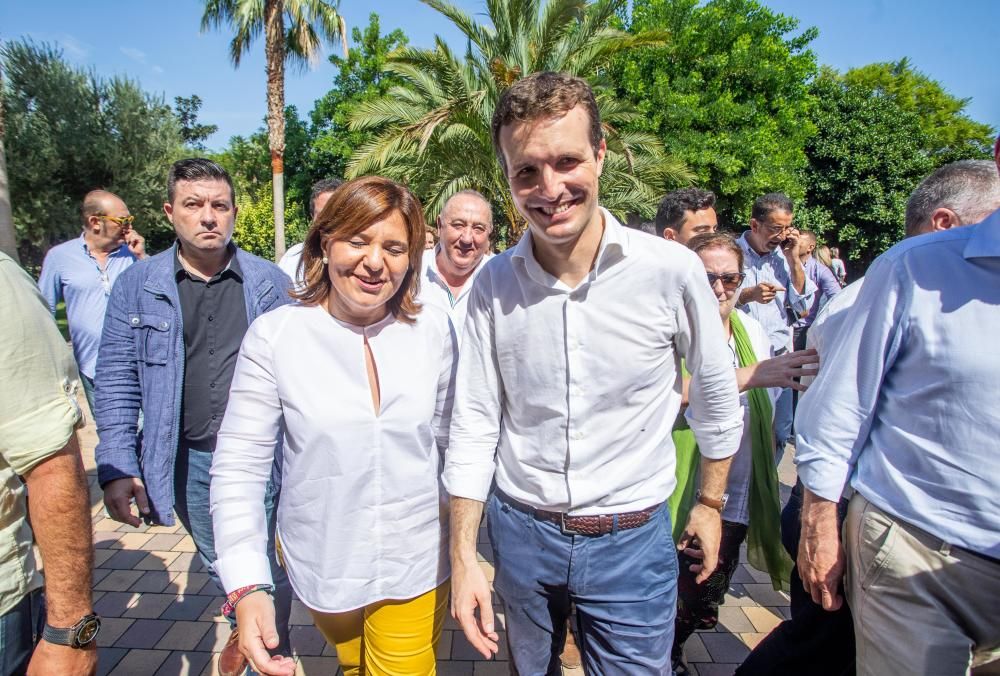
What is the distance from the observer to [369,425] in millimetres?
1743

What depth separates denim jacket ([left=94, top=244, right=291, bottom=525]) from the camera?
7.75 ft

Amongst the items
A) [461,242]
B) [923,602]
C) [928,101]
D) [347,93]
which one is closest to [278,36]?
[347,93]

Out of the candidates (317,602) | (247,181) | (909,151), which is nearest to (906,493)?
(317,602)

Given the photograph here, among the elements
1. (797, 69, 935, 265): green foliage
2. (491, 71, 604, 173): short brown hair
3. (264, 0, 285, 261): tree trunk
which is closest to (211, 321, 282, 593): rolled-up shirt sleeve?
(491, 71, 604, 173): short brown hair

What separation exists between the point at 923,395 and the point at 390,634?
1.68m

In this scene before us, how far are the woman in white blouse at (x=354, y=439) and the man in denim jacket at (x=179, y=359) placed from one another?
71 centimetres

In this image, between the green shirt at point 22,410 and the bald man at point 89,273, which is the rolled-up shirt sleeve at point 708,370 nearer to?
the green shirt at point 22,410

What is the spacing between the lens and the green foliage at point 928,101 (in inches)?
1155

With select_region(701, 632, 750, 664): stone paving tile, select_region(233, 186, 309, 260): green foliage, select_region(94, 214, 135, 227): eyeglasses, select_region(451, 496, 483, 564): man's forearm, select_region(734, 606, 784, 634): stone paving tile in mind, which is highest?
select_region(233, 186, 309, 260): green foliage

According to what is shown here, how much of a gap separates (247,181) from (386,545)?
29.5 m

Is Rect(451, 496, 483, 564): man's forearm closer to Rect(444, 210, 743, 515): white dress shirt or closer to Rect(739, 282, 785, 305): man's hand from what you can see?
Rect(444, 210, 743, 515): white dress shirt

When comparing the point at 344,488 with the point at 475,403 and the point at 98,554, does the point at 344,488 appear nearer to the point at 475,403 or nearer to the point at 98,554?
the point at 475,403

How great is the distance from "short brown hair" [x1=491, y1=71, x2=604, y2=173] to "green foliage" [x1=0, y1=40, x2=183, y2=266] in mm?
15635

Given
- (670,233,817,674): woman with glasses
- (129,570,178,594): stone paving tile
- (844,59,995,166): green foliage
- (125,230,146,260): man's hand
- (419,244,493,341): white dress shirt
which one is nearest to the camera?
(670,233,817,674): woman with glasses
